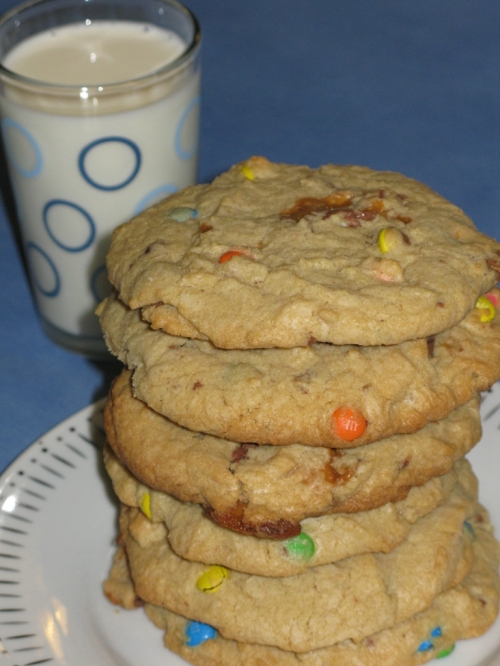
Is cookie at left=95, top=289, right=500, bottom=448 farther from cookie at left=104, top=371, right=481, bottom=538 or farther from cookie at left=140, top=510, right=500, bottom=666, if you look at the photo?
cookie at left=140, top=510, right=500, bottom=666

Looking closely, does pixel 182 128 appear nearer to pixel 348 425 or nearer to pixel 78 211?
pixel 78 211

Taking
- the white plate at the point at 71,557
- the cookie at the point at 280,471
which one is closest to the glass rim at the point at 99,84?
the white plate at the point at 71,557

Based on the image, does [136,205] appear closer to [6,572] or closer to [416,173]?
[6,572]

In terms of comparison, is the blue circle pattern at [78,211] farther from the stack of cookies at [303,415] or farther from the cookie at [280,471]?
the cookie at [280,471]

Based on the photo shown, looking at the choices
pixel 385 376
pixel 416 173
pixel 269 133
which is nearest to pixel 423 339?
pixel 385 376

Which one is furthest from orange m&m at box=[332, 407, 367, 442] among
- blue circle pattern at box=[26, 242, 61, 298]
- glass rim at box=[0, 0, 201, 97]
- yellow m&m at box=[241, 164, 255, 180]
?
blue circle pattern at box=[26, 242, 61, 298]

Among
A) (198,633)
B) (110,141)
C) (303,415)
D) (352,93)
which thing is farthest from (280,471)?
(352,93)
